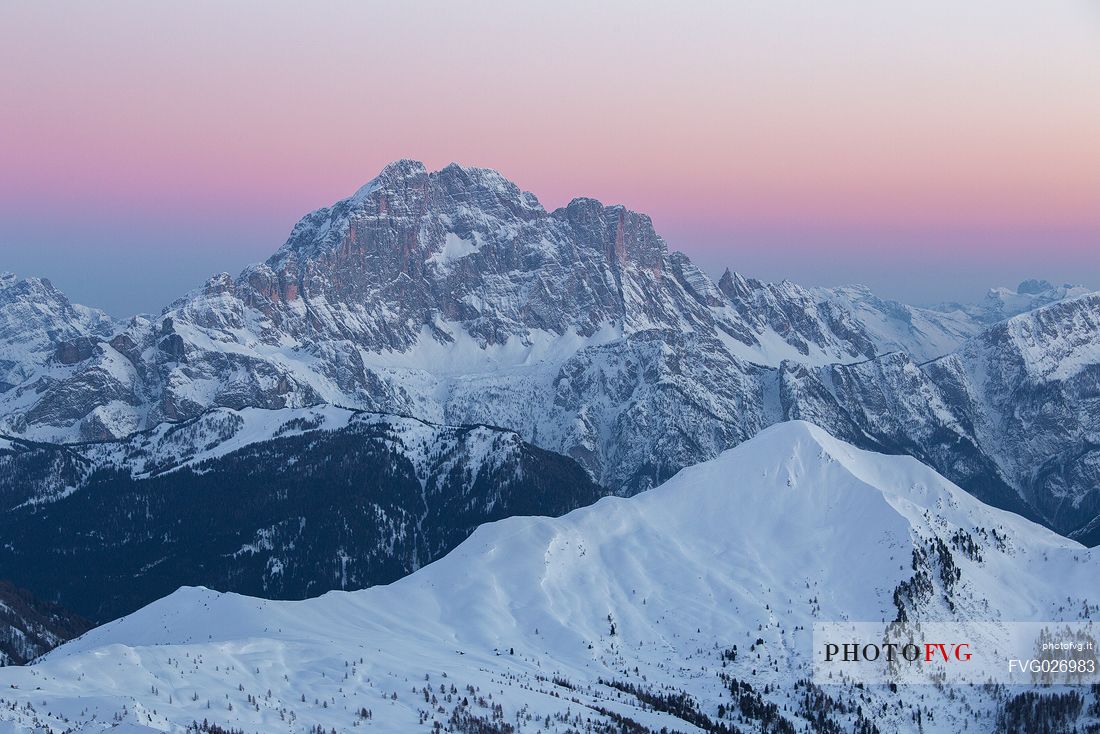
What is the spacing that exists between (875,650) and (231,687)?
90.6 m

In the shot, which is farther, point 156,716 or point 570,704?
point 570,704

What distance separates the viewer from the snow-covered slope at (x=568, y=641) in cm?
10800

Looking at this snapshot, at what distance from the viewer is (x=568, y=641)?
16738 cm

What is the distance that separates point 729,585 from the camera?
610 ft

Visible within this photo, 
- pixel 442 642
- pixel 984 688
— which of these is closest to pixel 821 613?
pixel 984 688

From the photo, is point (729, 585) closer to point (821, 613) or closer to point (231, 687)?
point (821, 613)

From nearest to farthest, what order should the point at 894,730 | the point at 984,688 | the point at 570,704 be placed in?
the point at 570,704 < the point at 894,730 < the point at 984,688

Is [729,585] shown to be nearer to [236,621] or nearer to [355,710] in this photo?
[236,621]

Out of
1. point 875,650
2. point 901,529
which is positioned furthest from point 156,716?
point 901,529

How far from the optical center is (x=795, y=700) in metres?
154

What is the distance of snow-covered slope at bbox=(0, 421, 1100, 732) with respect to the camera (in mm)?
108000

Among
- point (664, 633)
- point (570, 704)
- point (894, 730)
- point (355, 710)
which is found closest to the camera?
point (355, 710)

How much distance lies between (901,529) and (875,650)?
94.2 feet

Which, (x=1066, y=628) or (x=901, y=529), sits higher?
(x=901, y=529)
